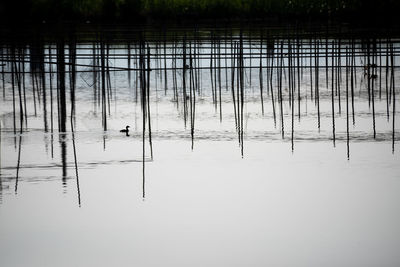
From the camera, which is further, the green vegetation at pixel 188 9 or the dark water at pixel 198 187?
the green vegetation at pixel 188 9

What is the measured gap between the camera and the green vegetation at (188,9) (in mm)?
32781

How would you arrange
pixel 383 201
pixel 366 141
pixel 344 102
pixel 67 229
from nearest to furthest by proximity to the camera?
pixel 67 229 < pixel 383 201 < pixel 366 141 < pixel 344 102

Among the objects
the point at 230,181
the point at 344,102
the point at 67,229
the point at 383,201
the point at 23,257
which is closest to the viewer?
the point at 23,257

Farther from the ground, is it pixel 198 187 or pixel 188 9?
pixel 188 9

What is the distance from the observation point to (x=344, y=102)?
66.1 feet

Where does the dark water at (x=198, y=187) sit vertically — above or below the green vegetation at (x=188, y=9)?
below

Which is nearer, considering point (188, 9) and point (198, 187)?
point (198, 187)

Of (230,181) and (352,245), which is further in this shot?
(230,181)

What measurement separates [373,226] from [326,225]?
524 millimetres

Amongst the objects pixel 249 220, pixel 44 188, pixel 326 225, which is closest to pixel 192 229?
pixel 249 220

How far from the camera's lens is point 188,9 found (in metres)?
33.8

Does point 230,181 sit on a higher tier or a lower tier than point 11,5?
lower

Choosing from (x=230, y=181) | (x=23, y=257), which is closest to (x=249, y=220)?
(x=230, y=181)

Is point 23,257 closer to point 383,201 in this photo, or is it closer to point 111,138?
point 383,201
